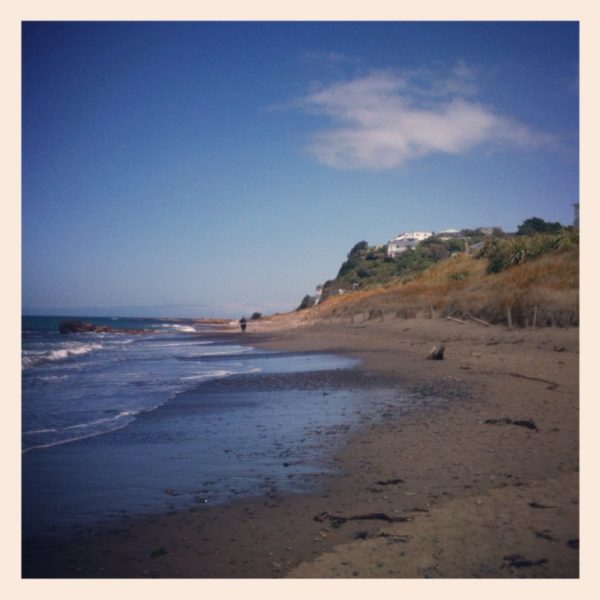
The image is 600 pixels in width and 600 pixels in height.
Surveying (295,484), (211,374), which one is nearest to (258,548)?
(295,484)

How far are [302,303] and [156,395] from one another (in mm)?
83788

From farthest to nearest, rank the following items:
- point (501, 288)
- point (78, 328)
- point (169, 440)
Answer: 1. point (78, 328)
2. point (501, 288)
3. point (169, 440)

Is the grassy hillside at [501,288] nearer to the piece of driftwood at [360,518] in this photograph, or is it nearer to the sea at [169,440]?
the sea at [169,440]

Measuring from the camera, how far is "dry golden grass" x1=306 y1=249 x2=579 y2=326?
2252 cm

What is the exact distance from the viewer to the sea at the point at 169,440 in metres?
5.93

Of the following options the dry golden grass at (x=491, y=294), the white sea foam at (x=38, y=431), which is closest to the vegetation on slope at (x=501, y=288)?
the dry golden grass at (x=491, y=294)

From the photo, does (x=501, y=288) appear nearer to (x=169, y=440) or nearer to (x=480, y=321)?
(x=480, y=321)

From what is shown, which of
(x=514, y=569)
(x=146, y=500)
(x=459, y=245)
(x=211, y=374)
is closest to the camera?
(x=514, y=569)

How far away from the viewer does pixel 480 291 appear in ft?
97.5

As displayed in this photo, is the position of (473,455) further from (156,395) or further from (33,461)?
(156,395)

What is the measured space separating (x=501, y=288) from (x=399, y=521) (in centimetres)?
2452

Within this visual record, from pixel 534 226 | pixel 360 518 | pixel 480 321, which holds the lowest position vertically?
pixel 360 518

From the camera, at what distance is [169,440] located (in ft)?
27.9

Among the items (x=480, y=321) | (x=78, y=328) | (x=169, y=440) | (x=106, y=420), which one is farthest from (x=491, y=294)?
(x=78, y=328)
